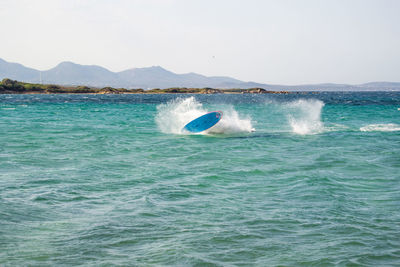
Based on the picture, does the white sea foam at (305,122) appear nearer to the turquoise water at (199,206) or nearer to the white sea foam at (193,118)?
the white sea foam at (193,118)

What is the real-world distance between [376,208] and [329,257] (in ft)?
11.5

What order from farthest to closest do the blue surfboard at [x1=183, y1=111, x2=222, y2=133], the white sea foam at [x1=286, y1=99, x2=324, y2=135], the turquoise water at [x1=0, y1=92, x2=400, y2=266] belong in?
the white sea foam at [x1=286, y1=99, x2=324, y2=135]
the blue surfboard at [x1=183, y1=111, x2=222, y2=133]
the turquoise water at [x1=0, y1=92, x2=400, y2=266]

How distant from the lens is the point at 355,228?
8.16 metres

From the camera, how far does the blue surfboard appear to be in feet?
83.5

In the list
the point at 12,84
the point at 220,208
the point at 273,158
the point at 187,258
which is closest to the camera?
the point at 187,258

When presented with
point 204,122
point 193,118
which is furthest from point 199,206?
point 193,118

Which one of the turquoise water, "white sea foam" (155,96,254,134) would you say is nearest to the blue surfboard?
"white sea foam" (155,96,254,134)

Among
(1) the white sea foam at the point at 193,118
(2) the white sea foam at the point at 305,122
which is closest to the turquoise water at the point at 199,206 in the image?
(1) the white sea foam at the point at 193,118

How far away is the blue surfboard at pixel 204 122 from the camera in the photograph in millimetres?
25438

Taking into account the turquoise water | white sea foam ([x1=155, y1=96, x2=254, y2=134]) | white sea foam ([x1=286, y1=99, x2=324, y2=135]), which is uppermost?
white sea foam ([x1=155, y1=96, x2=254, y2=134])

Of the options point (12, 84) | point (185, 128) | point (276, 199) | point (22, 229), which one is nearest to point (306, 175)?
point (276, 199)

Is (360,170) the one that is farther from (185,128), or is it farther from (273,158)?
(185,128)

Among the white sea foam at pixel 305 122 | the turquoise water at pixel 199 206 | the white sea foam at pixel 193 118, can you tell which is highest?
the white sea foam at pixel 193 118

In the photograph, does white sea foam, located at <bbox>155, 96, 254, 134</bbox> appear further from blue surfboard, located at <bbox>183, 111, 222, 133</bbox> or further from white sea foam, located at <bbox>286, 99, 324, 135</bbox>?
white sea foam, located at <bbox>286, 99, 324, 135</bbox>
